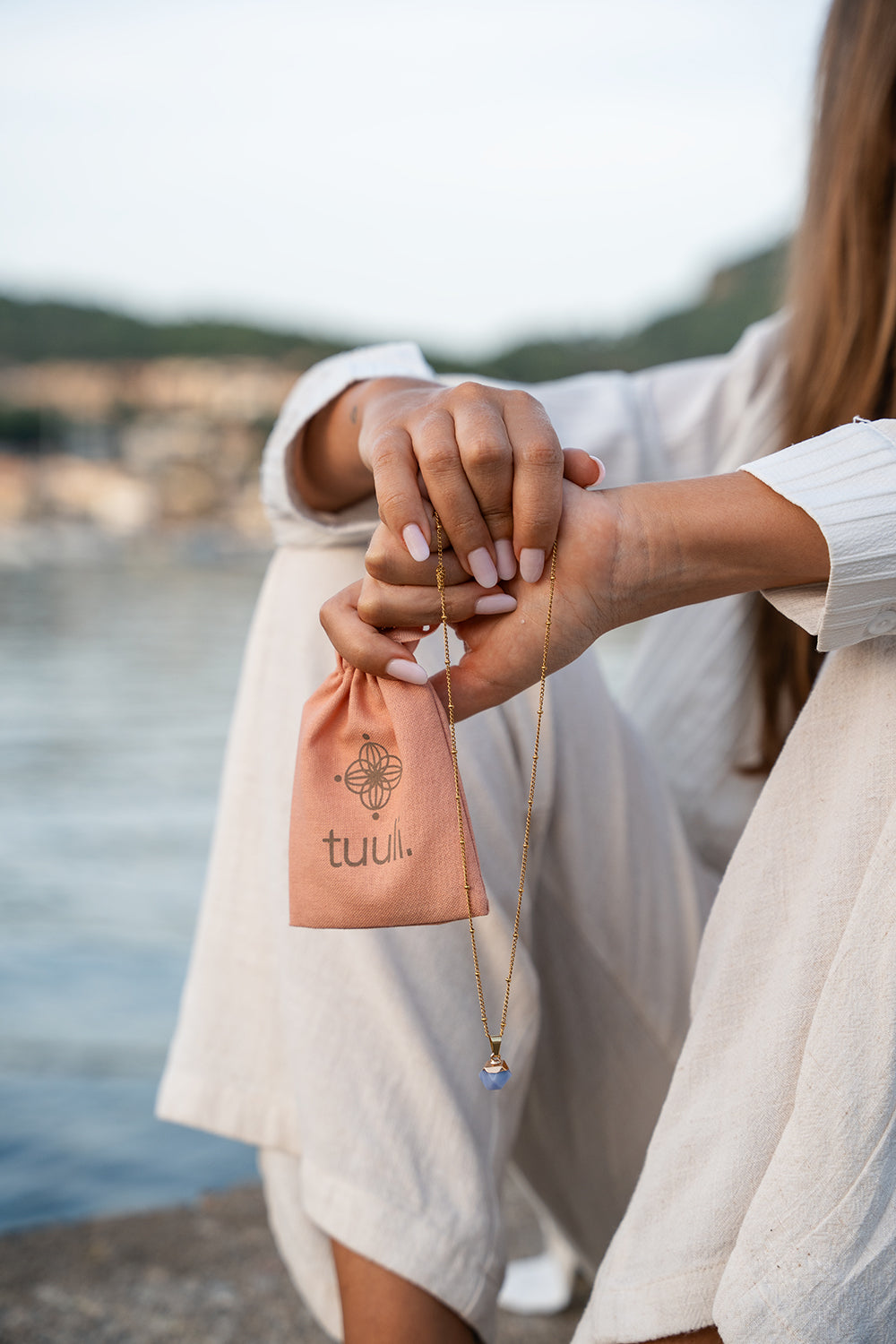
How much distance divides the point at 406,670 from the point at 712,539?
0.18 metres

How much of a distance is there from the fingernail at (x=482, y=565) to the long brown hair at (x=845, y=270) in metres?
0.43

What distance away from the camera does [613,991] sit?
35.0 inches

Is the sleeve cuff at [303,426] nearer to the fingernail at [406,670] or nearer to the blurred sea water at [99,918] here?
the fingernail at [406,670]

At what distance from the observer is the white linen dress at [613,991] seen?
58cm

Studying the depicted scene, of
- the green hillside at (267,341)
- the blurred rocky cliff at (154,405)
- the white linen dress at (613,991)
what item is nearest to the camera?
the white linen dress at (613,991)

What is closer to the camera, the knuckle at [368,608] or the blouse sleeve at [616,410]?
the knuckle at [368,608]

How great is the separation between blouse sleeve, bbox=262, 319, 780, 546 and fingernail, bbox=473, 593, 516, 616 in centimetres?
19

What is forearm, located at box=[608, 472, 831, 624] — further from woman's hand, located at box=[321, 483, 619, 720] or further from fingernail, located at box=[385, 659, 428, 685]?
fingernail, located at box=[385, 659, 428, 685]

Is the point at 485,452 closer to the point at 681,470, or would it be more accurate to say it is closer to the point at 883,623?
the point at 883,623

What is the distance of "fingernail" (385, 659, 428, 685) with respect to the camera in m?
0.63

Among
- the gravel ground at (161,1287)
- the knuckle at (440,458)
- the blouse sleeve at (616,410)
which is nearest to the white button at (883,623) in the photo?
the knuckle at (440,458)

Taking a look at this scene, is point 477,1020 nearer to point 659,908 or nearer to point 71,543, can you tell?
point 659,908

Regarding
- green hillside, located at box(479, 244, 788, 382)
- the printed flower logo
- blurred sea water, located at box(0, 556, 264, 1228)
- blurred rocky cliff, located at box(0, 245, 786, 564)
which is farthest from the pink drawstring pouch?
blurred rocky cliff, located at box(0, 245, 786, 564)

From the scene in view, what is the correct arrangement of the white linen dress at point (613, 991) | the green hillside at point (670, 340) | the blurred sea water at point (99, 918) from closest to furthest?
the white linen dress at point (613, 991), the blurred sea water at point (99, 918), the green hillside at point (670, 340)
